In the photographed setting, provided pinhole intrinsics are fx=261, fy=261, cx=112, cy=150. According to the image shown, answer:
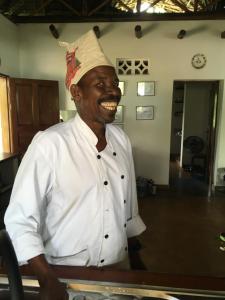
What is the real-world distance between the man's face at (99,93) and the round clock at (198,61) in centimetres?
386

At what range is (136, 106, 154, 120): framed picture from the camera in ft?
15.2

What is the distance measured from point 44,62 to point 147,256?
365cm

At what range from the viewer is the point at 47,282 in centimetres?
73

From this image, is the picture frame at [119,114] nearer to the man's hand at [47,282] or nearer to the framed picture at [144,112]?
the framed picture at [144,112]

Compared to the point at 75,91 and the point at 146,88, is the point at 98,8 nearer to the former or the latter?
the point at 146,88

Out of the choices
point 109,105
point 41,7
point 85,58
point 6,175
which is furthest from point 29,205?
point 41,7

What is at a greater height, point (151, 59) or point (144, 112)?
point (151, 59)

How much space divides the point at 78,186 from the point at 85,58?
0.48 m

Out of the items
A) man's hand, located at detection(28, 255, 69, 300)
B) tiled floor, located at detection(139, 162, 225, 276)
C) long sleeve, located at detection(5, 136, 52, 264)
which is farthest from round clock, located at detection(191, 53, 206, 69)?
man's hand, located at detection(28, 255, 69, 300)

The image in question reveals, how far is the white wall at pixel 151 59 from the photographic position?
14.4 ft

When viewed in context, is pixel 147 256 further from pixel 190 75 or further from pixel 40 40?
pixel 40 40

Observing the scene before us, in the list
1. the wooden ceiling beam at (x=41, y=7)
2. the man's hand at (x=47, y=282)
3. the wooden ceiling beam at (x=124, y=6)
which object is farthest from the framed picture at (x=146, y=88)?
the man's hand at (x=47, y=282)

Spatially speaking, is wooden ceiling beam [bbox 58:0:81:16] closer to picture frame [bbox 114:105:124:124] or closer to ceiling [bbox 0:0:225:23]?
ceiling [bbox 0:0:225:23]

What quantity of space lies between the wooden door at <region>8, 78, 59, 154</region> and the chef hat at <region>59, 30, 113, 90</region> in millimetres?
3460
